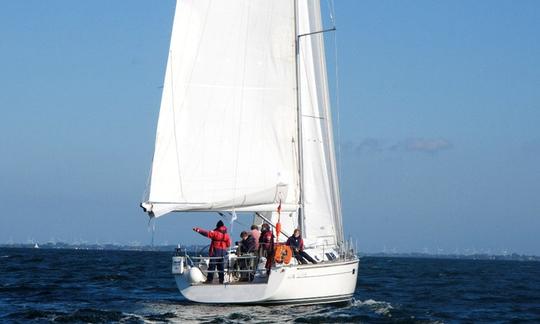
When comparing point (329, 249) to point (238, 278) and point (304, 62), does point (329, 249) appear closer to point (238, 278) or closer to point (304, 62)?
point (238, 278)

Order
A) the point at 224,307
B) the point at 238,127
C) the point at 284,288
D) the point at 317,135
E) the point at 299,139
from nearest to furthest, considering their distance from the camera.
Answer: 1. the point at 284,288
2. the point at 224,307
3. the point at 238,127
4. the point at 299,139
5. the point at 317,135

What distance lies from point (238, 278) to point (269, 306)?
1.31m

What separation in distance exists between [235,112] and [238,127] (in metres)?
0.44

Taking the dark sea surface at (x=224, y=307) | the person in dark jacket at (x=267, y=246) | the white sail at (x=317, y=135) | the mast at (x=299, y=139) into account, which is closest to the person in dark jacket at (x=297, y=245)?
the person in dark jacket at (x=267, y=246)

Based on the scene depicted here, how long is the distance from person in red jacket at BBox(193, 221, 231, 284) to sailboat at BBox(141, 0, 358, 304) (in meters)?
0.27

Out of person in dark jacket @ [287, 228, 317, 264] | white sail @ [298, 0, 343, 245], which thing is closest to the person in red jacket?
person in dark jacket @ [287, 228, 317, 264]

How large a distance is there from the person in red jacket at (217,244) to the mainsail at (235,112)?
3.03ft

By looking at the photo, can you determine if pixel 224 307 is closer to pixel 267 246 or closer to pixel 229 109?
pixel 267 246

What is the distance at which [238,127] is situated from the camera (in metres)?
27.5

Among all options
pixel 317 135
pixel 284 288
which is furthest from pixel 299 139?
pixel 284 288

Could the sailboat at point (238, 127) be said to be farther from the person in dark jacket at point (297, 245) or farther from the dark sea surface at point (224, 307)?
the dark sea surface at point (224, 307)

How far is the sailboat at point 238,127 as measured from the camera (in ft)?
86.9

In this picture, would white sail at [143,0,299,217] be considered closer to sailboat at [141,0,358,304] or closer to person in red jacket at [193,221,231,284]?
sailboat at [141,0,358,304]

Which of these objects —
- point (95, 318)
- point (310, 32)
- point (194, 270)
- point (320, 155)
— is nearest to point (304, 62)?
point (310, 32)
